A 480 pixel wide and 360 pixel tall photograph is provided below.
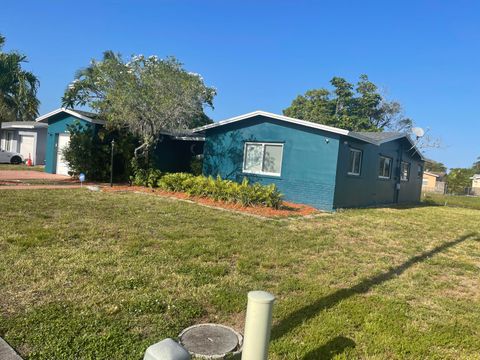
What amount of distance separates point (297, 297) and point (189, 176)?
9572 mm

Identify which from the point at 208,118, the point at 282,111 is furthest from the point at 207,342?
the point at 282,111

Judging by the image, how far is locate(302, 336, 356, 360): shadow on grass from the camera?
10.4ft

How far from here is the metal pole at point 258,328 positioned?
2.49 metres

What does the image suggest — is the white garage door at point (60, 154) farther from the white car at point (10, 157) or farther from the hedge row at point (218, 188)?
the white car at point (10, 157)

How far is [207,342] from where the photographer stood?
129 inches

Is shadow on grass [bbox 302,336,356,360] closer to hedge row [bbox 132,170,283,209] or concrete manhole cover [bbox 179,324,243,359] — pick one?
concrete manhole cover [bbox 179,324,243,359]

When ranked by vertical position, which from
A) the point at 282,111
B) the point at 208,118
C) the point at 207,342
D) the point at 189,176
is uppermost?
the point at 282,111

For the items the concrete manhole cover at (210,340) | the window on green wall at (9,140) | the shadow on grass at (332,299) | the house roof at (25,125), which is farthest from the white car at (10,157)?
the concrete manhole cover at (210,340)

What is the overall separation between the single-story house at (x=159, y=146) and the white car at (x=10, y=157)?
5.67 meters

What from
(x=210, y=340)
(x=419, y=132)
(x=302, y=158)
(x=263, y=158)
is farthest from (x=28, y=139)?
(x=210, y=340)

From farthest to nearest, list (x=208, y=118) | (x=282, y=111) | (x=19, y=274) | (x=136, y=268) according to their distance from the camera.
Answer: (x=282, y=111), (x=208, y=118), (x=136, y=268), (x=19, y=274)

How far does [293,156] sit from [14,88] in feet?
75.5

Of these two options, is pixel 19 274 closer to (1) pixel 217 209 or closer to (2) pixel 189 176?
(1) pixel 217 209

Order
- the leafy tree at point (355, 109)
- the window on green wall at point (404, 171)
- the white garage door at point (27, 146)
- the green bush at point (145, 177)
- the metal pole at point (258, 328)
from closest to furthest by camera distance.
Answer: the metal pole at point (258, 328) → the green bush at point (145, 177) → the window on green wall at point (404, 171) → the white garage door at point (27, 146) → the leafy tree at point (355, 109)
